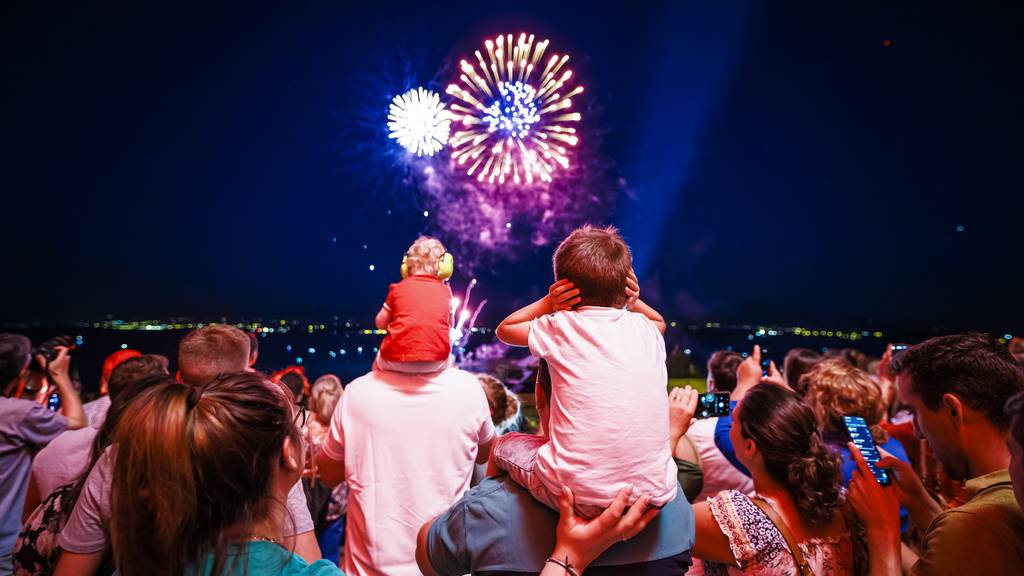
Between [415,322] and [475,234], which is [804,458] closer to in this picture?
[415,322]

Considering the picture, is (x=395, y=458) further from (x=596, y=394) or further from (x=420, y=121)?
(x=420, y=121)

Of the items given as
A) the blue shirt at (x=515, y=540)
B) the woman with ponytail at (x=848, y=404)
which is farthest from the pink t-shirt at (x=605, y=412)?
the woman with ponytail at (x=848, y=404)

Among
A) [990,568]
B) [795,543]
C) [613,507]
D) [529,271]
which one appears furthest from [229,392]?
[529,271]

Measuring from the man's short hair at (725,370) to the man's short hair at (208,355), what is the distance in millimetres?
3707

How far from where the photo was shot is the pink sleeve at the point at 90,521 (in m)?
1.76

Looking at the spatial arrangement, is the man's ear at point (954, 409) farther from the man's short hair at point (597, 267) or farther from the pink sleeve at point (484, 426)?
the pink sleeve at point (484, 426)

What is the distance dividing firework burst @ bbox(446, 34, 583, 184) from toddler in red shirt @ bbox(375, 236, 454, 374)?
814 cm

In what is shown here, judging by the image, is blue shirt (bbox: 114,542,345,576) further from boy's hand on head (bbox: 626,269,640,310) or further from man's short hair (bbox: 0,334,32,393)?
man's short hair (bbox: 0,334,32,393)

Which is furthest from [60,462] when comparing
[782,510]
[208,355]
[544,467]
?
[782,510]

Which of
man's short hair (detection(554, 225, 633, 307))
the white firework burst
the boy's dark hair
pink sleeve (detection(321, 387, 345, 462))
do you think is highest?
the white firework burst

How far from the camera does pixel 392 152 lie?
1541 cm

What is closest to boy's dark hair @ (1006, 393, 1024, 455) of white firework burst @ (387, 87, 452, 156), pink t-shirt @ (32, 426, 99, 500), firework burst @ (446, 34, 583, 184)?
pink t-shirt @ (32, 426, 99, 500)

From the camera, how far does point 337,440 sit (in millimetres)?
2506

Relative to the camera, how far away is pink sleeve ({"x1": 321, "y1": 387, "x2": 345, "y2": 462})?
2.50 m
